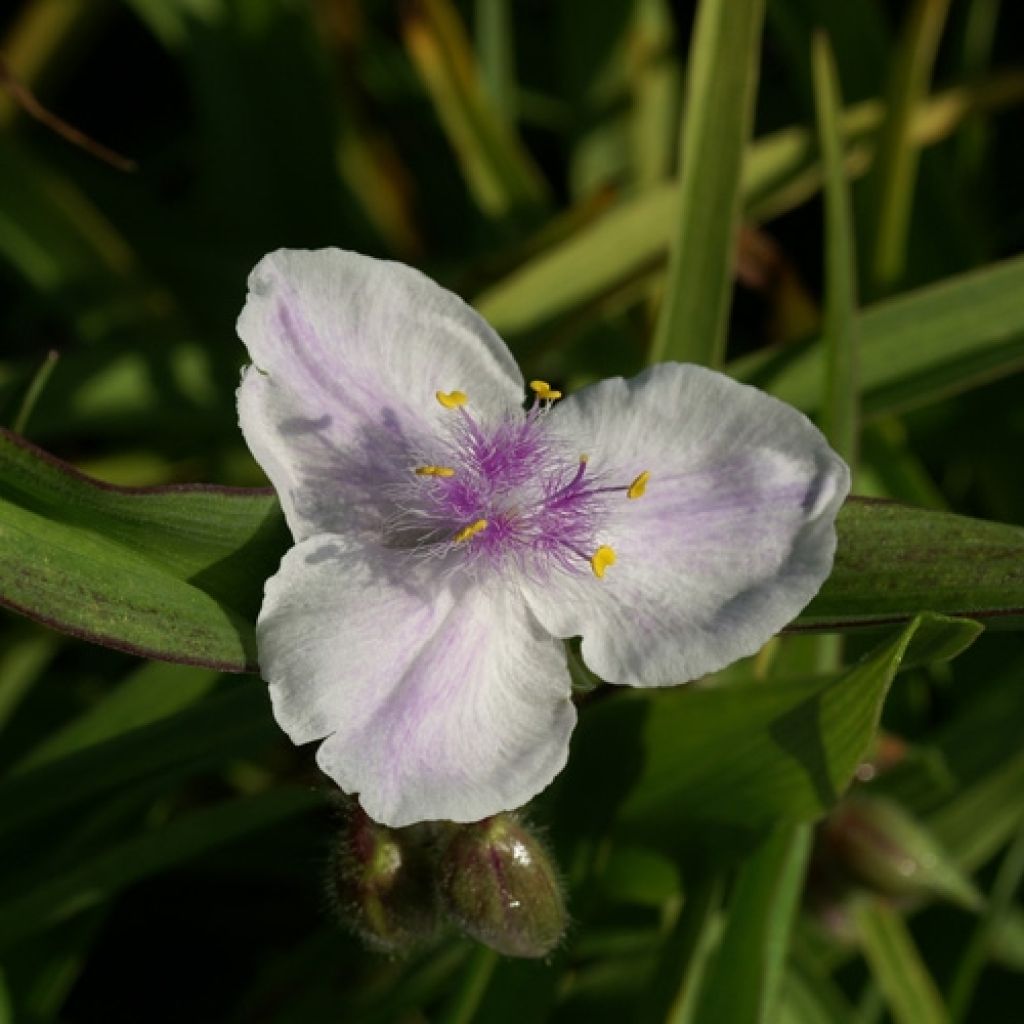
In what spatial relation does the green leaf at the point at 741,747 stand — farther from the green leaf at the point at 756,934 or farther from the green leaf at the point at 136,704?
the green leaf at the point at 136,704

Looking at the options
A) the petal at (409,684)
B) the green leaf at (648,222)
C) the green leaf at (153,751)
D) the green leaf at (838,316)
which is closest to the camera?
the petal at (409,684)

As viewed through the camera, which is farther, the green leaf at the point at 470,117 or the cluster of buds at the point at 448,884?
the green leaf at the point at 470,117

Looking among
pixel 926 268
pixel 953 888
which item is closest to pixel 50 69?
pixel 926 268

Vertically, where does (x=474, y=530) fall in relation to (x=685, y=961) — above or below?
above

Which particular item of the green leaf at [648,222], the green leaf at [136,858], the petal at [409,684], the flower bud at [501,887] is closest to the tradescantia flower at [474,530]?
the petal at [409,684]

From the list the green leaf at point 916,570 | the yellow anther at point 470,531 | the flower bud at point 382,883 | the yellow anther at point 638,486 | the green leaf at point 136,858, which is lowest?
the green leaf at point 136,858

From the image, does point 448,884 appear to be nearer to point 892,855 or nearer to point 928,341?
point 892,855

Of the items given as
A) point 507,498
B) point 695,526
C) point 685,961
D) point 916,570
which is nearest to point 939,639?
point 916,570
